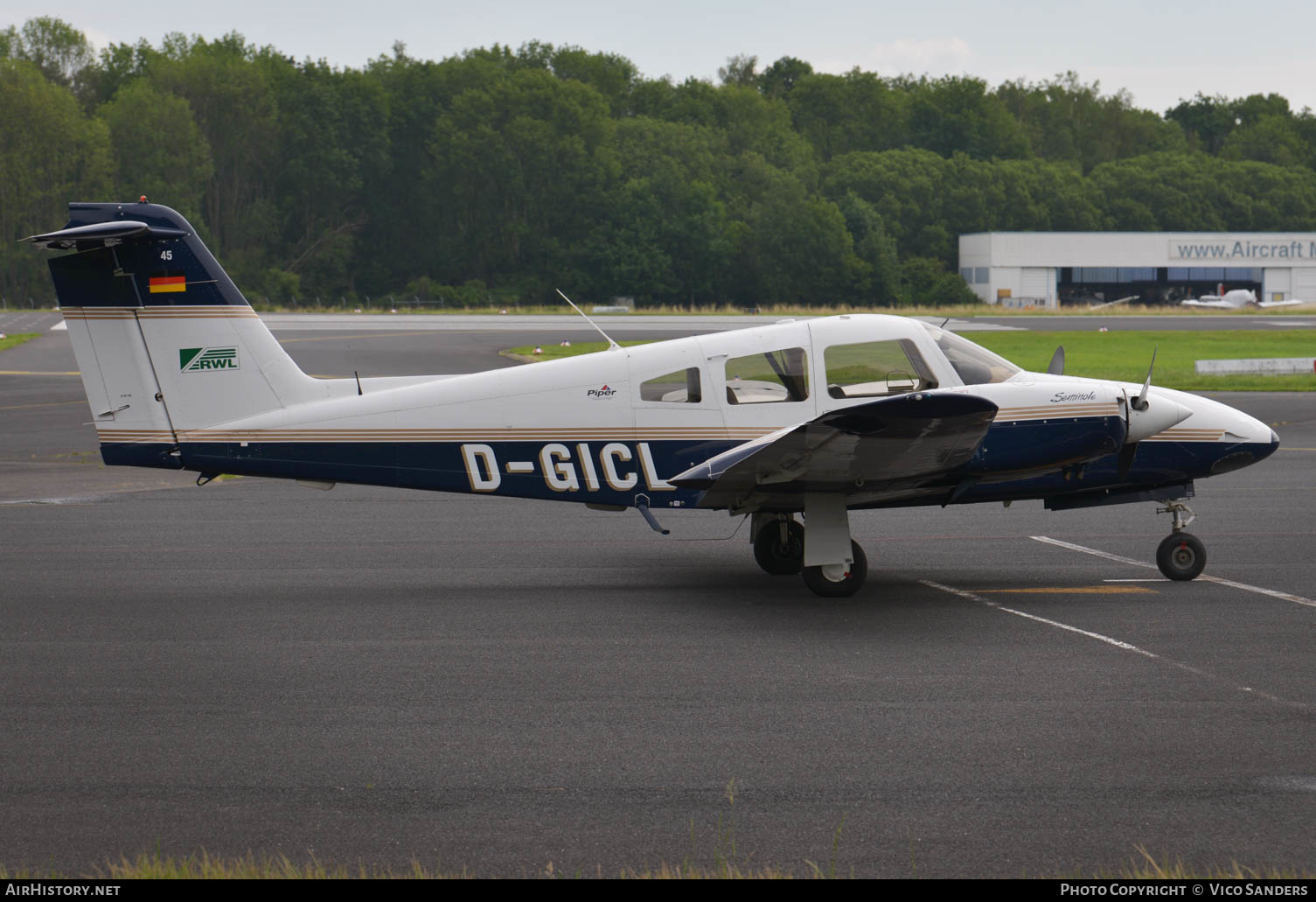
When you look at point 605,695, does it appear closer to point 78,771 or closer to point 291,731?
point 291,731

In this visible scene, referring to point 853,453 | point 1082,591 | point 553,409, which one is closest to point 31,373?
point 553,409

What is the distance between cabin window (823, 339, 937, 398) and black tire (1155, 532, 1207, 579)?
262 cm

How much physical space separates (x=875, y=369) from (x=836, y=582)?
1.82 meters

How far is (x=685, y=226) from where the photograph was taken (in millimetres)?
100125

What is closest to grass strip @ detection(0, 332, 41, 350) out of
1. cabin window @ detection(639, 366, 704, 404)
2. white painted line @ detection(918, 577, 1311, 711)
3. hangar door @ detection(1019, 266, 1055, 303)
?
cabin window @ detection(639, 366, 704, 404)

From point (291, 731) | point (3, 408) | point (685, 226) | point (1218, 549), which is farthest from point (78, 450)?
point (685, 226)

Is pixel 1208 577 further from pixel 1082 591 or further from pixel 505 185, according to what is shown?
pixel 505 185

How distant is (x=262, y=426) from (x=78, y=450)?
12.1 m

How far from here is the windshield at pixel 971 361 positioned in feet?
35.0

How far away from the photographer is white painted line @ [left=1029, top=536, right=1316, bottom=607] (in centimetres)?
1033

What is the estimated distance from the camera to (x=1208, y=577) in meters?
11.2

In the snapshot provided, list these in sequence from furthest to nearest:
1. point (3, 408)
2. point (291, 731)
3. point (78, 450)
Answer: point (3, 408), point (78, 450), point (291, 731)

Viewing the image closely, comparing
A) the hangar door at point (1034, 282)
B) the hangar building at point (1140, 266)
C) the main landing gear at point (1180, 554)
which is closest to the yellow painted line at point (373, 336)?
the main landing gear at point (1180, 554)

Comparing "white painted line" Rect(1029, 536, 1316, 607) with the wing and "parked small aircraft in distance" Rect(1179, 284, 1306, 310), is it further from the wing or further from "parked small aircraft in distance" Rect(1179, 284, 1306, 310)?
"parked small aircraft in distance" Rect(1179, 284, 1306, 310)
